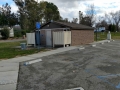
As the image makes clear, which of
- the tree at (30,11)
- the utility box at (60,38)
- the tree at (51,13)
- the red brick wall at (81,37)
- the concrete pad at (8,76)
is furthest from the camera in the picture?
the tree at (51,13)

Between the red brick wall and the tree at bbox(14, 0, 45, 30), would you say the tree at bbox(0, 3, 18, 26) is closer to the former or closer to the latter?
the tree at bbox(14, 0, 45, 30)

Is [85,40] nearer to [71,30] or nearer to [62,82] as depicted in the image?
[71,30]

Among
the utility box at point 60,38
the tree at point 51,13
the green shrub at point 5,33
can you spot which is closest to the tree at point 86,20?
the tree at point 51,13

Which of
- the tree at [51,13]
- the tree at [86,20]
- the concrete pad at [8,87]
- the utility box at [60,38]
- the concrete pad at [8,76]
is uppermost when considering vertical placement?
the tree at [51,13]

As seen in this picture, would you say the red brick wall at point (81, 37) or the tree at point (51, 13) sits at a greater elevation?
the tree at point (51, 13)

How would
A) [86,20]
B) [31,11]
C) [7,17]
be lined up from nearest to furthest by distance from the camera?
[31,11] < [86,20] < [7,17]

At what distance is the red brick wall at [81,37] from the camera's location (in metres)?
17.4

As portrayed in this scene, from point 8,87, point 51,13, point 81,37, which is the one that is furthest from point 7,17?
point 8,87

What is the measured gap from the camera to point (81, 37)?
18906 millimetres

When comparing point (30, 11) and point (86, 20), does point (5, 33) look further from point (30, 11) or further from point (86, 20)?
point (86, 20)

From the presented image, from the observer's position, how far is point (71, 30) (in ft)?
55.8

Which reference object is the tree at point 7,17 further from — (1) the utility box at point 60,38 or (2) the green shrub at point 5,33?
(1) the utility box at point 60,38

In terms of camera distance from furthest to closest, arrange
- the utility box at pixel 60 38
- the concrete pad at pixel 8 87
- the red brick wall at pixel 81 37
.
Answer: the red brick wall at pixel 81 37
the utility box at pixel 60 38
the concrete pad at pixel 8 87

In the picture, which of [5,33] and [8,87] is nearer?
[8,87]
